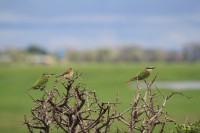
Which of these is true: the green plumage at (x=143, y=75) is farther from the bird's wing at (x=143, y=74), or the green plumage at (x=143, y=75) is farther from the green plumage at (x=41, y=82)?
the green plumage at (x=41, y=82)

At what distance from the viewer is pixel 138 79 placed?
168 inches

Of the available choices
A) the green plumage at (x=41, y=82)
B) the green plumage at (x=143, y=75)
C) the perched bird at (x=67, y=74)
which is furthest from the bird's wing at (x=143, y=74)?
the green plumage at (x=41, y=82)

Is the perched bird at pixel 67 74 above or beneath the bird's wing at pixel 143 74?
Result: above

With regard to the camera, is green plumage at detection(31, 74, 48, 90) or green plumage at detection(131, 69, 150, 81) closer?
green plumage at detection(31, 74, 48, 90)

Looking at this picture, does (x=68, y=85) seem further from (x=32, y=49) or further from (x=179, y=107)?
(x=32, y=49)

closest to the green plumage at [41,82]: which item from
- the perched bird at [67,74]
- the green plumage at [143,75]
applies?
the perched bird at [67,74]

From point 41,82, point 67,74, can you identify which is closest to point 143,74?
point 67,74

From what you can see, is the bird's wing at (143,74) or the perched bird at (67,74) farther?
the bird's wing at (143,74)

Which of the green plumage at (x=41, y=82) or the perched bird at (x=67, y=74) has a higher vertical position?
the perched bird at (x=67, y=74)

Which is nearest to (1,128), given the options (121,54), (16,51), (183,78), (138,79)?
(138,79)

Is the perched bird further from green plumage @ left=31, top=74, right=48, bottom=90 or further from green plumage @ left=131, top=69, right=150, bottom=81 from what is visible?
green plumage @ left=131, top=69, right=150, bottom=81

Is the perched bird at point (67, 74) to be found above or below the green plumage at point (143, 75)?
above

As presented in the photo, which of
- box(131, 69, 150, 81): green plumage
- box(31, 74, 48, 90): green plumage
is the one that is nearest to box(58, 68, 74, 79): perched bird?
box(31, 74, 48, 90): green plumage

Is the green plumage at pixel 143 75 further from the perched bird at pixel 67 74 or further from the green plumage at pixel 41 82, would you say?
the green plumage at pixel 41 82
